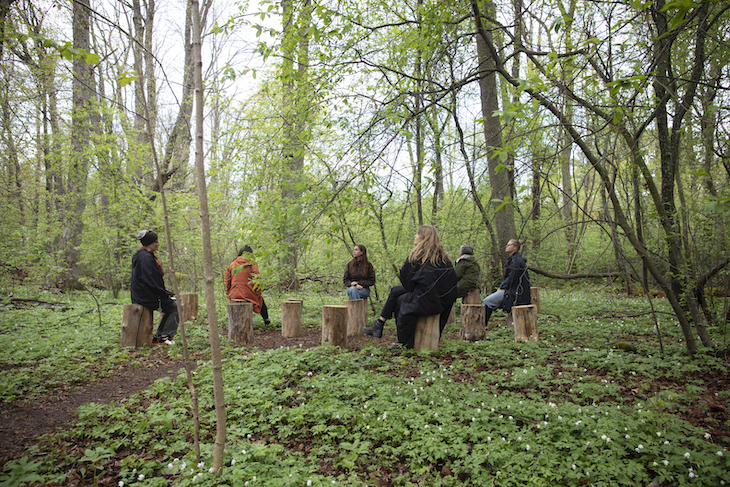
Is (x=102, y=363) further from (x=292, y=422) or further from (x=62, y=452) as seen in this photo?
(x=292, y=422)

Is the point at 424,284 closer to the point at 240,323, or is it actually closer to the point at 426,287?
the point at 426,287

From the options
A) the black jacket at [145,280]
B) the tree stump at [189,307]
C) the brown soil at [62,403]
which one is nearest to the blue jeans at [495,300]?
the brown soil at [62,403]

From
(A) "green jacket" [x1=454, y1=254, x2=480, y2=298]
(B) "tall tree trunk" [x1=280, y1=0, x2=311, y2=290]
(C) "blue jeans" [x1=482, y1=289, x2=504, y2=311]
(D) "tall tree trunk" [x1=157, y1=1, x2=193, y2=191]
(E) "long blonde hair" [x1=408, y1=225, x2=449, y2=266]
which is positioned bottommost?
(C) "blue jeans" [x1=482, y1=289, x2=504, y2=311]

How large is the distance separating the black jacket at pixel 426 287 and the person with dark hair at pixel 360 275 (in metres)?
2.45

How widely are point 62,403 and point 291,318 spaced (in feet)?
12.2

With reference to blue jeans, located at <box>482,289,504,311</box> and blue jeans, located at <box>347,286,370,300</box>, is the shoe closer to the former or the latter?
blue jeans, located at <box>347,286,370,300</box>

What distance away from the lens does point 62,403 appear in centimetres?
399

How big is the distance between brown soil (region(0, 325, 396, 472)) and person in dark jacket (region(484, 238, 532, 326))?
9.48ft

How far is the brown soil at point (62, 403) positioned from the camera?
3156 mm

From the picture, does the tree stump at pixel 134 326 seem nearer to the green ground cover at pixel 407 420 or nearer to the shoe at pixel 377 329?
the green ground cover at pixel 407 420

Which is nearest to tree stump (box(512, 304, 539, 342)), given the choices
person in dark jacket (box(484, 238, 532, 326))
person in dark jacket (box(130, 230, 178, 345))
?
person in dark jacket (box(484, 238, 532, 326))

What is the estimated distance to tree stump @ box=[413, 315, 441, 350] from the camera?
19.0 ft

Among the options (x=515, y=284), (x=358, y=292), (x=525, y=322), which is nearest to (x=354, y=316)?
(x=358, y=292)

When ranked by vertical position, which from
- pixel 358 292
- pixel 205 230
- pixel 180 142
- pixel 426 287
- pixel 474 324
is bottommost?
pixel 474 324
